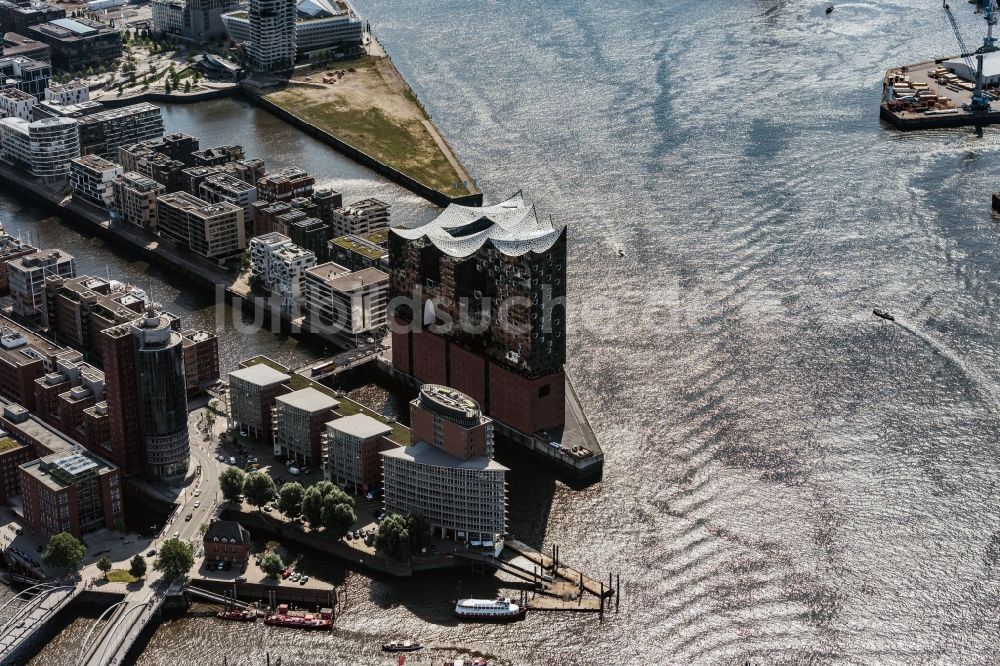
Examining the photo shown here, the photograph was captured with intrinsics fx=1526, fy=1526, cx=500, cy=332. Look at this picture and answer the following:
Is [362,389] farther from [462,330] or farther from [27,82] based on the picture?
[27,82]

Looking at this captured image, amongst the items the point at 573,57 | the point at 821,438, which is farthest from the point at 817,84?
the point at 821,438

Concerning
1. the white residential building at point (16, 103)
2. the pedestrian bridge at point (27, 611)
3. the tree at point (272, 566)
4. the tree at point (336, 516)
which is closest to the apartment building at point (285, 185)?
the white residential building at point (16, 103)

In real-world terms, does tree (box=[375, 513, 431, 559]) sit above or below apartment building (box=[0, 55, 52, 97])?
below

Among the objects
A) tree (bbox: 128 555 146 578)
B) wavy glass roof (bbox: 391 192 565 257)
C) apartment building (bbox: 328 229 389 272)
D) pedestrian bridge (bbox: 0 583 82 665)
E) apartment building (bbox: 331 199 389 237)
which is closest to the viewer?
pedestrian bridge (bbox: 0 583 82 665)

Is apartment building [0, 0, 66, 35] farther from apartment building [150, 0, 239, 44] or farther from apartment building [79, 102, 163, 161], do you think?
apartment building [79, 102, 163, 161]

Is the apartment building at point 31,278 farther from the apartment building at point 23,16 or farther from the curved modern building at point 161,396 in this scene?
the apartment building at point 23,16

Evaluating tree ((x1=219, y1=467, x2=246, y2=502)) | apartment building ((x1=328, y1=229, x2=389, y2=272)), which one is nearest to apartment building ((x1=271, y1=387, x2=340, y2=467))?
tree ((x1=219, y1=467, x2=246, y2=502))

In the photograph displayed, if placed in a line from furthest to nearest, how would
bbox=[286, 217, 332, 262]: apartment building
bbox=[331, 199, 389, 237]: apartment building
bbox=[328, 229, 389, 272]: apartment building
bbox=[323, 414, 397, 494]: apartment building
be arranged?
bbox=[331, 199, 389, 237]: apartment building
bbox=[286, 217, 332, 262]: apartment building
bbox=[328, 229, 389, 272]: apartment building
bbox=[323, 414, 397, 494]: apartment building
